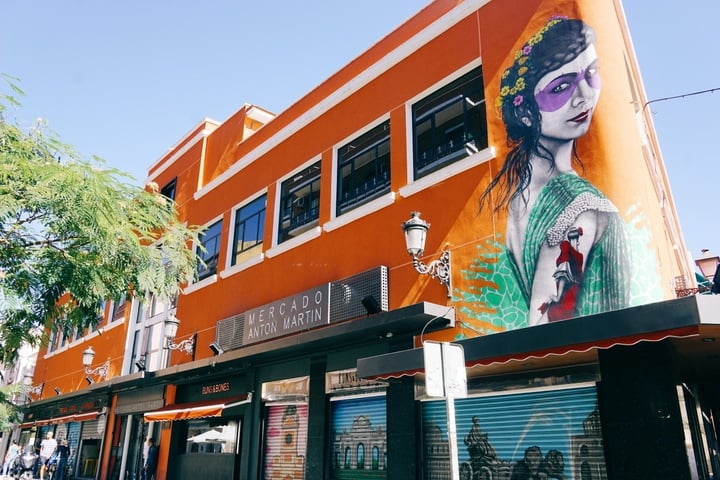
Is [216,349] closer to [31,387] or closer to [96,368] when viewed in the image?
[96,368]

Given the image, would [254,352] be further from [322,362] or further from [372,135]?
[372,135]

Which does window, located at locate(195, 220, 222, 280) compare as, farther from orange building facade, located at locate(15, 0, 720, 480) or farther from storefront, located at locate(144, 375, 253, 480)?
storefront, located at locate(144, 375, 253, 480)

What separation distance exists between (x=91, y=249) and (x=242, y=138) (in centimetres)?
706

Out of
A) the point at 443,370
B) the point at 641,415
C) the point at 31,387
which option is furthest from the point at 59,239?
the point at 31,387

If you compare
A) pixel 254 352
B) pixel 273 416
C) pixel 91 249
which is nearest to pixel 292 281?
pixel 254 352

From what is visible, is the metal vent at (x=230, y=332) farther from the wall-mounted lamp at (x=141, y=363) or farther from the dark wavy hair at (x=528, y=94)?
the dark wavy hair at (x=528, y=94)

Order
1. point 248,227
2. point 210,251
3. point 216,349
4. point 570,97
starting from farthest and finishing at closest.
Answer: point 210,251, point 248,227, point 216,349, point 570,97

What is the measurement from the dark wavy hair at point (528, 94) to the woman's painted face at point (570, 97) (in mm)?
113

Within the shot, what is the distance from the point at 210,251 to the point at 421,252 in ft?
30.4

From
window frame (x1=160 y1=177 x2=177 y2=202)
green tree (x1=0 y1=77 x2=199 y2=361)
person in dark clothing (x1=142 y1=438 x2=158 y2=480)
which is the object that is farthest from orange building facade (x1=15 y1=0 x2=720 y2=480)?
window frame (x1=160 y1=177 x2=177 y2=202)

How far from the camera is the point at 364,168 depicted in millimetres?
11867

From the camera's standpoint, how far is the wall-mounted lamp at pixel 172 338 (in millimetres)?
15320

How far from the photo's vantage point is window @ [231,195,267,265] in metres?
14.5

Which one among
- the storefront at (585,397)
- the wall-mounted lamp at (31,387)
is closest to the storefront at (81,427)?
the wall-mounted lamp at (31,387)
